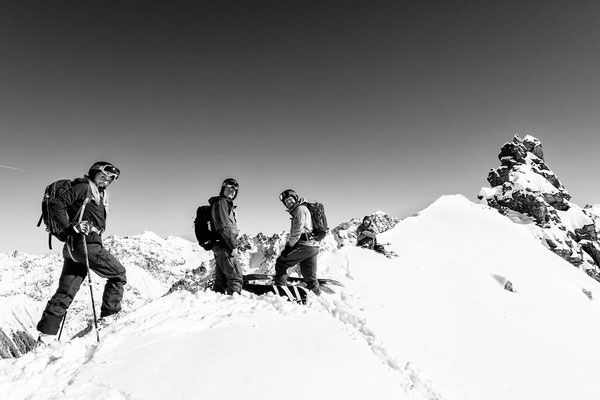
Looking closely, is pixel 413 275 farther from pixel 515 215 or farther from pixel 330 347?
pixel 515 215

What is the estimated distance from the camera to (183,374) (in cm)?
404

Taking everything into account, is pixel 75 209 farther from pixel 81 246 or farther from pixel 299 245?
pixel 299 245

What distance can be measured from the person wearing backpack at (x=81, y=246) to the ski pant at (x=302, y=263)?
4576mm

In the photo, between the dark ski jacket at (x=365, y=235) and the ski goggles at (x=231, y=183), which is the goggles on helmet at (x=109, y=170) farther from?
the dark ski jacket at (x=365, y=235)

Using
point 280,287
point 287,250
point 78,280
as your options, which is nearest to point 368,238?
point 287,250

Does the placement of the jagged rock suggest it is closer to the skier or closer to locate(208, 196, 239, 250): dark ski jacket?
locate(208, 196, 239, 250): dark ski jacket

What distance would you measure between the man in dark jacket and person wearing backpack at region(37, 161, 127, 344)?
7.84 ft

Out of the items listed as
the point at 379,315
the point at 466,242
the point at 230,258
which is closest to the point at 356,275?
the point at 379,315

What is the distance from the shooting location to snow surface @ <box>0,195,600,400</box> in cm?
403

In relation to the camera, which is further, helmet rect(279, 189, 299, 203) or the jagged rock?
helmet rect(279, 189, 299, 203)

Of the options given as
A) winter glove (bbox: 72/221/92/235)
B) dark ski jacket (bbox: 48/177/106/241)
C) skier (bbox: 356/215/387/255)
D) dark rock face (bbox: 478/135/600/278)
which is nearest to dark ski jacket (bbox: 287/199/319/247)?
dark ski jacket (bbox: 48/177/106/241)

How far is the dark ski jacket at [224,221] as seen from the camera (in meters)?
8.10

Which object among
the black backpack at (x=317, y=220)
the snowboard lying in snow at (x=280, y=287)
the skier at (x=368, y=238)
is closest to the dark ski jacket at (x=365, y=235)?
the skier at (x=368, y=238)

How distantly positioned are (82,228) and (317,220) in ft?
20.7
